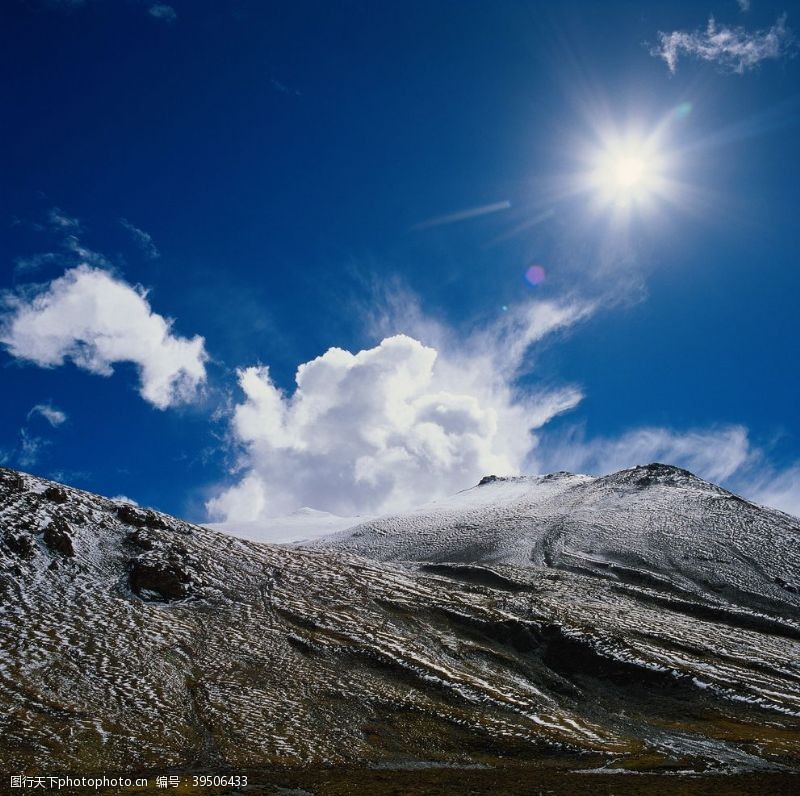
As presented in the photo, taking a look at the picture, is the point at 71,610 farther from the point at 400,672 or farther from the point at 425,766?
the point at 425,766

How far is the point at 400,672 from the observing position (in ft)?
91.5

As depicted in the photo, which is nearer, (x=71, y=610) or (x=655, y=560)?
(x=71, y=610)

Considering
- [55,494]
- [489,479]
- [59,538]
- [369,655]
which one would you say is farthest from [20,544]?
[489,479]

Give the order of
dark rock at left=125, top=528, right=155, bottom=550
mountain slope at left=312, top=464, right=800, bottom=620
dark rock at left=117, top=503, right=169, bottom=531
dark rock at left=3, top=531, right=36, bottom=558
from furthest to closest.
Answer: mountain slope at left=312, top=464, right=800, bottom=620
dark rock at left=117, top=503, right=169, bottom=531
dark rock at left=125, top=528, right=155, bottom=550
dark rock at left=3, top=531, right=36, bottom=558

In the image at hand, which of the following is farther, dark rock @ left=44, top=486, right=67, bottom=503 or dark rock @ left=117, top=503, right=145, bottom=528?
dark rock @ left=117, top=503, right=145, bottom=528

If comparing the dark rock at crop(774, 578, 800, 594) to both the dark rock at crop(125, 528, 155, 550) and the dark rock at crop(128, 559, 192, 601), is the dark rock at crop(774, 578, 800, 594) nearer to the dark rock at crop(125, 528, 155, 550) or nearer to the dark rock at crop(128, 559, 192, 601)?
the dark rock at crop(128, 559, 192, 601)

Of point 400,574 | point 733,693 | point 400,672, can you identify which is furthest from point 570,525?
point 400,672

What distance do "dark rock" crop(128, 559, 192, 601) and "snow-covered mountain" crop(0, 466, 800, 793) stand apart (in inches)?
5.2

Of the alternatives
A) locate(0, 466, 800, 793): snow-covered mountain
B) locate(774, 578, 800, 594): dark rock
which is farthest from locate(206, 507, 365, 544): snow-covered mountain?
locate(774, 578, 800, 594): dark rock

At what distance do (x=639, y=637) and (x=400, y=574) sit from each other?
20.4 meters

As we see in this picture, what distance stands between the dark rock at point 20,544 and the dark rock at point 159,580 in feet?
21.3

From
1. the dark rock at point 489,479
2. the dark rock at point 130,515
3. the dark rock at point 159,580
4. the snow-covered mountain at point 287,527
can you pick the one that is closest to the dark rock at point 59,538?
the dark rock at point 159,580

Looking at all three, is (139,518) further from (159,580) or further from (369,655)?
(369,655)

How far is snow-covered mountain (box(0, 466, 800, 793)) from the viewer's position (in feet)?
63.3
